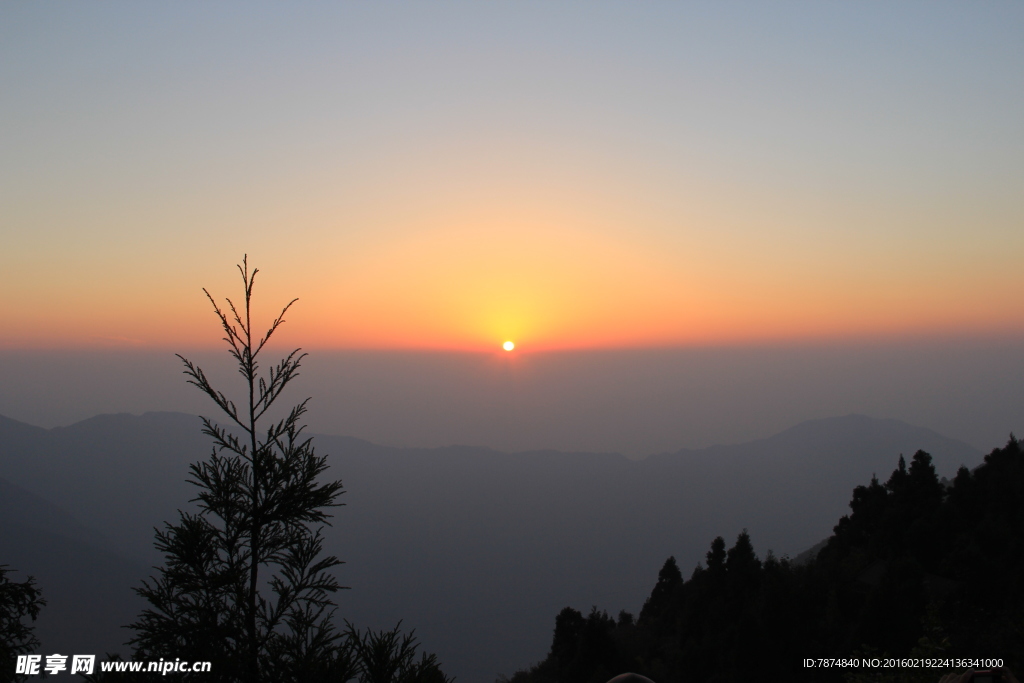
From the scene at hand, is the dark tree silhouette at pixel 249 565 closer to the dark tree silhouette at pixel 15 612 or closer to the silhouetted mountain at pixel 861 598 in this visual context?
the dark tree silhouette at pixel 15 612

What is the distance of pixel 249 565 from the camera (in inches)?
250

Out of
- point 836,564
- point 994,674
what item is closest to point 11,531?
point 836,564

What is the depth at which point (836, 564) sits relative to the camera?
32406 millimetres

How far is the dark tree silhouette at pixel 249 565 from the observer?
6.09 m

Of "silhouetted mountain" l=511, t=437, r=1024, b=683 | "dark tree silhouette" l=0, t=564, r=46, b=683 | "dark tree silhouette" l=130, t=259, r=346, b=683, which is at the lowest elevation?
"silhouetted mountain" l=511, t=437, r=1024, b=683

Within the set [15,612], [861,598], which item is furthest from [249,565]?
[861,598]

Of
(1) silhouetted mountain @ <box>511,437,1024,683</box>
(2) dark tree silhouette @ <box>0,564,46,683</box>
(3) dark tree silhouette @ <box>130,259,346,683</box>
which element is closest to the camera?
(3) dark tree silhouette @ <box>130,259,346,683</box>

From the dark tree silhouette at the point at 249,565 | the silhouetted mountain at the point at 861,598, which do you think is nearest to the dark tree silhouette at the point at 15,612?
the dark tree silhouette at the point at 249,565

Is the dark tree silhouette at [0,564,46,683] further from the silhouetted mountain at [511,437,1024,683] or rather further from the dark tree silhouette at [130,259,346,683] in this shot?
the silhouetted mountain at [511,437,1024,683]

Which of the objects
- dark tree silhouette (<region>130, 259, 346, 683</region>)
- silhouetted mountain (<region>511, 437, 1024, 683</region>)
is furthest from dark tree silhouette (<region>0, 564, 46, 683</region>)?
silhouetted mountain (<region>511, 437, 1024, 683</region>)

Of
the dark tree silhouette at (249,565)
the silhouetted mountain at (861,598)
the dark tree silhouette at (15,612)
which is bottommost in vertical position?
the silhouetted mountain at (861,598)

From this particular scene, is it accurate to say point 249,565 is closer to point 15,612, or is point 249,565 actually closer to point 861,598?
point 15,612

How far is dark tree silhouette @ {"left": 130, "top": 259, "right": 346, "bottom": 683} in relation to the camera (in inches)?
240

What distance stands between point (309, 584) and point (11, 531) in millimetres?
239291
